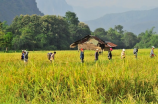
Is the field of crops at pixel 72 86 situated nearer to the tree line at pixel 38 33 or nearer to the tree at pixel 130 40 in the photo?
the tree line at pixel 38 33

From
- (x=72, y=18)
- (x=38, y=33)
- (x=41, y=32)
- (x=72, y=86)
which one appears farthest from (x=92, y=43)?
(x=72, y=18)

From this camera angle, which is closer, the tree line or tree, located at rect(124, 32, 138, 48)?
the tree line

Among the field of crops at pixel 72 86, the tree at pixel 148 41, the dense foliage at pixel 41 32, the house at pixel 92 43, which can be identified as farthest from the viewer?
the tree at pixel 148 41

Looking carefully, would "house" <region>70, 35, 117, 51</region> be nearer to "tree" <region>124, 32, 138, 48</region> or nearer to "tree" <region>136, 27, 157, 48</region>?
"tree" <region>136, 27, 157, 48</region>

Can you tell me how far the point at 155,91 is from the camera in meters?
5.37

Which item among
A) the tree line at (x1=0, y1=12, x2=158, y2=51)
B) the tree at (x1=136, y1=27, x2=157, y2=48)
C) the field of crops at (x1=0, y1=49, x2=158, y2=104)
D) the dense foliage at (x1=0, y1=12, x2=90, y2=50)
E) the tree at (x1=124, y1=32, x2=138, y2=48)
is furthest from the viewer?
the tree at (x1=124, y1=32, x2=138, y2=48)

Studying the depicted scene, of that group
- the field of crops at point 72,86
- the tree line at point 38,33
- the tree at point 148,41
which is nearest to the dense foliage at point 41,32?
the tree line at point 38,33

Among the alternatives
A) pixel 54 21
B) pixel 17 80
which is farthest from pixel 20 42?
pixel 17 80

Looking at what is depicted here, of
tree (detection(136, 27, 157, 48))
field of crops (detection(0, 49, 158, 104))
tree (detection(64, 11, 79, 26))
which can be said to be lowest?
field of crops (detection(0, 49, 158, 104))

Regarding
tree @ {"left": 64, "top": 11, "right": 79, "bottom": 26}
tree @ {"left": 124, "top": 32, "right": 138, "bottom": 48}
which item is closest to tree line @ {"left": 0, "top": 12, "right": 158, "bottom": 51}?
tree @ {"left": 64, "top": 11, "right": 79, "bottom": 26}

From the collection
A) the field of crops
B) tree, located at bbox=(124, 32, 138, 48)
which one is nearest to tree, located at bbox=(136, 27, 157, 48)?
tree, located at bbox=(124, 32, 138, 48)

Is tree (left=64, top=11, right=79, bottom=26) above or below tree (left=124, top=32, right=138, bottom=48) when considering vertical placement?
above

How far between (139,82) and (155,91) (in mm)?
519

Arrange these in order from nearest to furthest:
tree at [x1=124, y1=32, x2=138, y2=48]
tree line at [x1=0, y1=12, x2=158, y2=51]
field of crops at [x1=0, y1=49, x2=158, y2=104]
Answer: field of crops at [x1=0, y1=49, x2=158, y2=104]
tree line at [x1=0, y1=12, x2=158, y2=51]
tree at [x1=124, y1=32, x2=138, y2=48]
